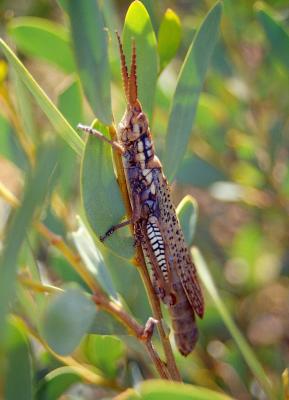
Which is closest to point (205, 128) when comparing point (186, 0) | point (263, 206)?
point (263, 206)

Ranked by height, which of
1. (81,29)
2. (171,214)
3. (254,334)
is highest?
(81,29)

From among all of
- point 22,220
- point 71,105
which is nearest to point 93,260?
point 71,105

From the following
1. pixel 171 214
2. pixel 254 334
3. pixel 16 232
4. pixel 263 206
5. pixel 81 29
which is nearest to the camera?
pixel 16 232

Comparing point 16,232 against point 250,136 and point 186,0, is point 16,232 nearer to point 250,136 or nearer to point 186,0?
point 250,136

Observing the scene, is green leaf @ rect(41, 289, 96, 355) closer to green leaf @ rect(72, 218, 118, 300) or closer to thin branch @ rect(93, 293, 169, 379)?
thin branch @ rect(93, 293, 169, 379)

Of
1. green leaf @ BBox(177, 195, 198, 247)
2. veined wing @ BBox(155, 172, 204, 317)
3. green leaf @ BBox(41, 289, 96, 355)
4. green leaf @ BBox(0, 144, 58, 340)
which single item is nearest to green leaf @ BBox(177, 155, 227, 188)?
veined wing @ BBox(155, 172, 204, 317)

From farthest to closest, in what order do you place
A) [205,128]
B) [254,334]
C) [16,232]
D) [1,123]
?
[254,334] < [205,128] < [1,123] < [16,232]

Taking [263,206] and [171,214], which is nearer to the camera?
[171,214]

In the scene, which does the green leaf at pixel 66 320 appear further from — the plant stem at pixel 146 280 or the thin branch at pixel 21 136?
the thin branch at pixel 21 136
